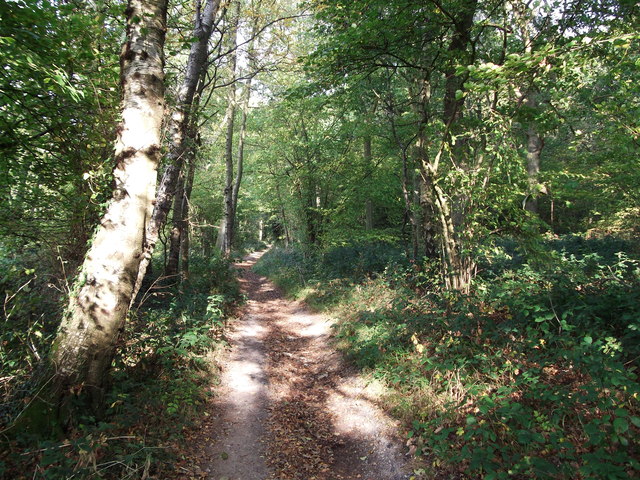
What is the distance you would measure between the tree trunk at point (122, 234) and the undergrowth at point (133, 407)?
0.36m

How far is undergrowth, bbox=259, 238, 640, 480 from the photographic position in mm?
2818

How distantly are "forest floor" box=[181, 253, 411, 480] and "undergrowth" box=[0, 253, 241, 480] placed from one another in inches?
14.5

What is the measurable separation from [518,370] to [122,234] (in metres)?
4.85

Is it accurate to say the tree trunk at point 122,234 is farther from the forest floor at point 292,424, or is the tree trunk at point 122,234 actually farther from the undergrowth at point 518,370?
the undergrowth at point 518,370

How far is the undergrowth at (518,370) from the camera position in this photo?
2.82 meters

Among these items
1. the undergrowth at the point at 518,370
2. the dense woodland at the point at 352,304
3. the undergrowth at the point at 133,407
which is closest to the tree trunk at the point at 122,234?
the dense woodland at the point at 352,304

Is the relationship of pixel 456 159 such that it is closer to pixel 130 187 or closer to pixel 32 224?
pixel 130 187

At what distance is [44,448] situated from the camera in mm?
2807

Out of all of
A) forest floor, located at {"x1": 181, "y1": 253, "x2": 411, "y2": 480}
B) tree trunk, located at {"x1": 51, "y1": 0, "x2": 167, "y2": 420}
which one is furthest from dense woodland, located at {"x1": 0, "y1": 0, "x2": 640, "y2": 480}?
forest floor, located at {"x1": 181, "y1": 253, "x2": 411, "y2": 480}

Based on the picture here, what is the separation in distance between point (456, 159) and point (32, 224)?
718cm

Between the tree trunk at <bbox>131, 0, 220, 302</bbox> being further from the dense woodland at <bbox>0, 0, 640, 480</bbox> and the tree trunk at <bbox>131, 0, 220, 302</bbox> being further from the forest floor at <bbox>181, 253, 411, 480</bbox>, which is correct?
the forest floor at <bbox>181, 253, 411, 480</bbox>

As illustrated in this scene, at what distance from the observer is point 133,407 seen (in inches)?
147

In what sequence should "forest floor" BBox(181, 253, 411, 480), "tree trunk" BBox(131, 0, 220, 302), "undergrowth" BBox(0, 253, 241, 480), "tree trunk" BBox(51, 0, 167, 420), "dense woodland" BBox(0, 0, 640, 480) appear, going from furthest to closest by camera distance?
"tree trunk" BBox(131, 0, 220, 302) < "forest floor" BBox(181, 253, 411, 480) < "tree trunk" BBox(51, 0, 167, 420) < "dense woodland" BBox(0, 0, 640, 480) < "undergrowth" BBox(0, 253, 241, 480)

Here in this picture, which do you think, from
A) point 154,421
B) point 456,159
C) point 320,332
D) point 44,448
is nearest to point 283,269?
point 320,332
